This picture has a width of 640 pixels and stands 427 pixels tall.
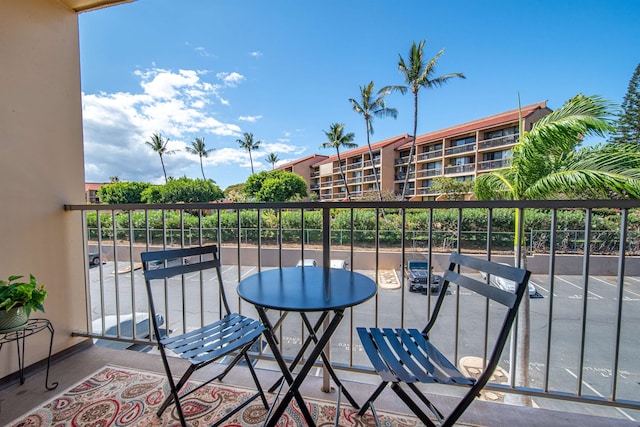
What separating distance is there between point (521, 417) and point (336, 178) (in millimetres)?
30702

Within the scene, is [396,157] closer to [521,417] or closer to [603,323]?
[603,323]

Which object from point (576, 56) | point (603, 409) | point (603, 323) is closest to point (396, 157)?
point (576, 56)

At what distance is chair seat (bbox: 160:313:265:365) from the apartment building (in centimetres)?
1726

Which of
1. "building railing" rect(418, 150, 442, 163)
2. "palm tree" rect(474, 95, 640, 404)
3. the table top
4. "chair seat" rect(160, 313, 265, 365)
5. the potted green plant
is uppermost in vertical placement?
"building railing" rect(418, 150, 442, 163)

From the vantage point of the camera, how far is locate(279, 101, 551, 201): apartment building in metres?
20.6

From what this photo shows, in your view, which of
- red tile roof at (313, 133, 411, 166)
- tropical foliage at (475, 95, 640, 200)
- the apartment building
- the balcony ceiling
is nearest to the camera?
the balcony ceiling

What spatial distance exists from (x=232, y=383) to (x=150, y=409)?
428 millimetres

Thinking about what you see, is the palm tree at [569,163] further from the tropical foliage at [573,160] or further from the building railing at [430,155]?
the building railing at [430,155]

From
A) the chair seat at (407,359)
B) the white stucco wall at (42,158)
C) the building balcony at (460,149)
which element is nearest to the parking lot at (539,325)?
the white stucco wall at (42,158)

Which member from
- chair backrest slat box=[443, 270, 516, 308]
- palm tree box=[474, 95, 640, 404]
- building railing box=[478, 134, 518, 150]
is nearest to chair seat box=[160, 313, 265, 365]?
chair backrest slat box=[443, 270, 516, 308]

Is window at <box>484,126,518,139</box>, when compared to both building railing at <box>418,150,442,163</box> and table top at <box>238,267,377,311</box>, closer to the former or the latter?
building railing at <box>418,150,442,163</box>

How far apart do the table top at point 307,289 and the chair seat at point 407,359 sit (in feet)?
0.76

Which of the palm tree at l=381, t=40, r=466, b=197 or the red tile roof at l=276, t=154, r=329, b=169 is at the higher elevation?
the palm tree at l=381, t=40, r=466, b=197

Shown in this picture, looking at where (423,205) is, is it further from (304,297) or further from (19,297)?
(19,297)
